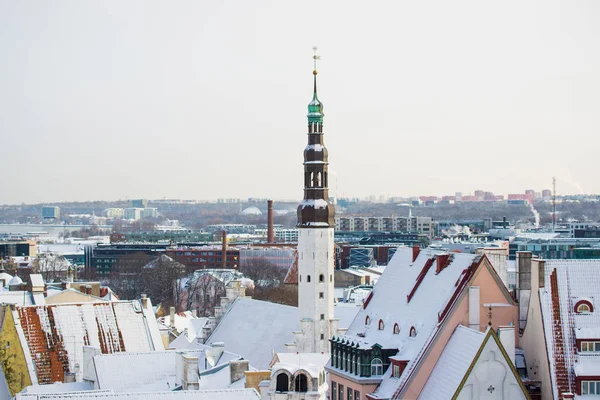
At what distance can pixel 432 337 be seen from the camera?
55.0 metres

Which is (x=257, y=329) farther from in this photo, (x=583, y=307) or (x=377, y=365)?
(x=583, y=307)

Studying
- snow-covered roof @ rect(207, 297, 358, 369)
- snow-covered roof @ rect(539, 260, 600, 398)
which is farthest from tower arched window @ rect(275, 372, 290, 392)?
snow-covered roof @ rect(207, 297, 358, 369)

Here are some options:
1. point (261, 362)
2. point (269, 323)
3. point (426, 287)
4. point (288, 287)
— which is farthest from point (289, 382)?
point (288, 287)

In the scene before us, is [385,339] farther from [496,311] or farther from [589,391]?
[589,391]

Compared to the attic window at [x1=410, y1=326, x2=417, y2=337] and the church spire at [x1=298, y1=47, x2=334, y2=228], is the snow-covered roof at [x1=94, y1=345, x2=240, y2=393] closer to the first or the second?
the attic window at [x1=410, y1=326, x2=417, y2=337]

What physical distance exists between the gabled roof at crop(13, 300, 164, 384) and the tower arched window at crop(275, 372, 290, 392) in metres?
23.1

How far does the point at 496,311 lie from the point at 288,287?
95.9m

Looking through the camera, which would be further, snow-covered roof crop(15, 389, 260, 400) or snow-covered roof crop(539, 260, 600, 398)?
snow-covered roof crop(539, 260, 600, 398)

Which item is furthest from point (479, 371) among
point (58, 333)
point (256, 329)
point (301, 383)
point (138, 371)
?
point (256, 329)

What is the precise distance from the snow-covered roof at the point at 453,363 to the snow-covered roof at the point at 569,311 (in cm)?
335

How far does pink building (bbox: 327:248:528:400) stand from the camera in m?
50.5

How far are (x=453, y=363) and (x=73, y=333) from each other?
1004 inches

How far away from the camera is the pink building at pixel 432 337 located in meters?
50.5

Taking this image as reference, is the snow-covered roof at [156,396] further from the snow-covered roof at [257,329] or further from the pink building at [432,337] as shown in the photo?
the snow-covered roof at [257,329]
